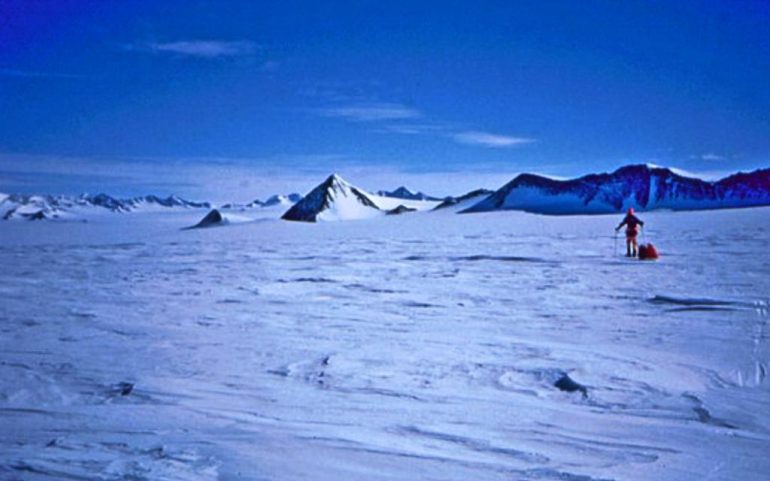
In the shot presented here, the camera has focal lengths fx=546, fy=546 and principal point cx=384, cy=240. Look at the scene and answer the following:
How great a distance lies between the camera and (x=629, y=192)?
8119cm

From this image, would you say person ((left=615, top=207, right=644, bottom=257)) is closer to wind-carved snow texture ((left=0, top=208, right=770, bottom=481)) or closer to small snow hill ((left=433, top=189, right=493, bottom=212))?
wind-carved snow texture ((left=0, top=208, right=770, bottom=481))

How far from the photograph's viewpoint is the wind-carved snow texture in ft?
8.35

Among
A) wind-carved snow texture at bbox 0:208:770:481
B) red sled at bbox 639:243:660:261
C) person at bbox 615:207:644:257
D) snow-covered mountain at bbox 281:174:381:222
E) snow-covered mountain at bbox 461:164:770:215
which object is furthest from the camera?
snow-covered mountain at bbox 281:174:381:222

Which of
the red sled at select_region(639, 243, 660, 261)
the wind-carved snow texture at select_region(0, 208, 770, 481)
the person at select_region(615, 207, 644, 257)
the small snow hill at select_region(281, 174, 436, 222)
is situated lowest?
the wind-carved snow texture at select_region(0, 208, 770, 481)

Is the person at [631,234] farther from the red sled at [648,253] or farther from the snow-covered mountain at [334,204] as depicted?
the snow-covered mountain at [334,204]

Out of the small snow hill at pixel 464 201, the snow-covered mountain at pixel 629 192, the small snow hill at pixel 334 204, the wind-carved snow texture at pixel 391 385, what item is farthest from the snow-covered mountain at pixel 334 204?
the wind-carved snow texture at pixel 391 385

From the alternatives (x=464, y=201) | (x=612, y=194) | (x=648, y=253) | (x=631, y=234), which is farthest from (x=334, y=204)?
(x=648, y=253)

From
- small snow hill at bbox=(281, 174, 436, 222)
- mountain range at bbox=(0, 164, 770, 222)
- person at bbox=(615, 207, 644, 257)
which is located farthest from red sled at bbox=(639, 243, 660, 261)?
small snow hill at bbox=(281, 174, 436, 222)

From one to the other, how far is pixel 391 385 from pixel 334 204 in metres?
84.1

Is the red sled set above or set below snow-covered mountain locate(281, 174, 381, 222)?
below

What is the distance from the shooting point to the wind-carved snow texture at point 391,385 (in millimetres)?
2545

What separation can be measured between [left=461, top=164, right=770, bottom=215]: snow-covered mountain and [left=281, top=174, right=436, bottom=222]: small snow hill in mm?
21318

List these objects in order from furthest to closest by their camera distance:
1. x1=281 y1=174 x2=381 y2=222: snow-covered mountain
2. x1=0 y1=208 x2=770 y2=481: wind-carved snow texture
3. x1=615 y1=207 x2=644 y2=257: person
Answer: x1=281 y1=174 x2=381 y2=222: snow-covered mountain, x1=615 y1=207 x2=644 y2=257: person, x1=0 y1=208 x2=770 y2=481: wind-carved snow texture

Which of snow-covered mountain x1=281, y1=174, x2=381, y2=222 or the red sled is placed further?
snow-covered mountain x1=281, y1=174, x2=381, y2=222
